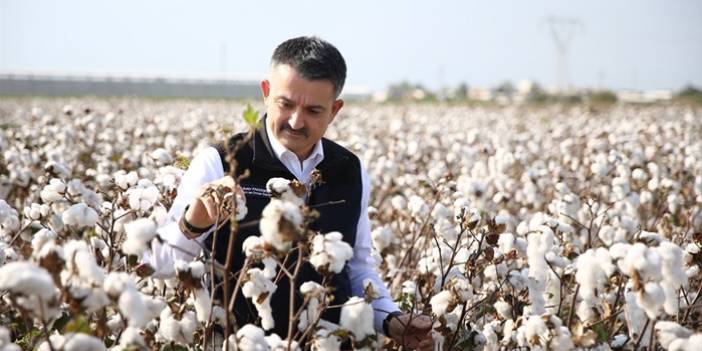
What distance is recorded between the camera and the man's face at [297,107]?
1.87 meters

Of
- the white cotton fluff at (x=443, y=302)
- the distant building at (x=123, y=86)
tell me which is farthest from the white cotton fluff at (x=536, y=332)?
the distant building at (x=123, y=86)

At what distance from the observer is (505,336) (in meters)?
1.92

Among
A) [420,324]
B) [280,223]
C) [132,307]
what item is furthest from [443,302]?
[132,307]

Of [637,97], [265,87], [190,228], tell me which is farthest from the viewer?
[637,97]

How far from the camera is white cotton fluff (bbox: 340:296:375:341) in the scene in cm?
150

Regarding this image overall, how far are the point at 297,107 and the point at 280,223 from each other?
2.32 ft

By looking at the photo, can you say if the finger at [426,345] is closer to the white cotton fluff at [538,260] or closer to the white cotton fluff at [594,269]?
the white cotton fluff at [538,260]

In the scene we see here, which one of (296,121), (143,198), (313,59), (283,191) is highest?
(313,59)

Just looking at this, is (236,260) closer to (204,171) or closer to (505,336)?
(204,171)

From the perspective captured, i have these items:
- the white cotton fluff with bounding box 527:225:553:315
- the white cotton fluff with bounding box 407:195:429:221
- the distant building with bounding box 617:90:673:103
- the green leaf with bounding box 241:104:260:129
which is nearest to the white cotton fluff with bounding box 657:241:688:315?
the white cotton fluff with bounding box 527:225:553:315

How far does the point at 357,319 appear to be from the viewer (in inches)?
59.1

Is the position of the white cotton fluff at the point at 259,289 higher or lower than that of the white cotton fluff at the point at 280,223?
lower

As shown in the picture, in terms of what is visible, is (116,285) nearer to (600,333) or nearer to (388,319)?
(388,319)

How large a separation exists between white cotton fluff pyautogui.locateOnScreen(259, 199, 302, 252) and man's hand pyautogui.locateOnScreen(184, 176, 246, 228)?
169mm
